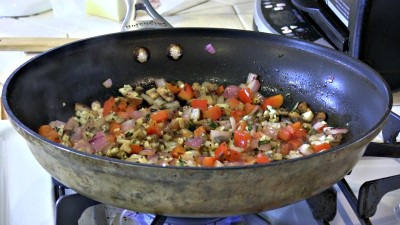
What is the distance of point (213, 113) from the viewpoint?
0.94 metres

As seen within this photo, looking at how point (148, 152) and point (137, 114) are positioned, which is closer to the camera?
point (148, 152)

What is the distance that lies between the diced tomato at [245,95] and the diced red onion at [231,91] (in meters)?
0.01

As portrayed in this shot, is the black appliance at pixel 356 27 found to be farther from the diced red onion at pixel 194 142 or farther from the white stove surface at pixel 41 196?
the diced red onion at pixel 194 142

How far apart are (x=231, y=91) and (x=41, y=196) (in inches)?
14.7

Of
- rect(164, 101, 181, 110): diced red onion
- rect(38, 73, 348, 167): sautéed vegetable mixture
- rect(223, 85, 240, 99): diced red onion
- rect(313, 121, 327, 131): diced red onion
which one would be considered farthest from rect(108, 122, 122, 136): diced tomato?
rect(313, 121, 327, 131): diced red onion

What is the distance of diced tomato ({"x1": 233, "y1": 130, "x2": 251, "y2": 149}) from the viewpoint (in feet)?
2.75

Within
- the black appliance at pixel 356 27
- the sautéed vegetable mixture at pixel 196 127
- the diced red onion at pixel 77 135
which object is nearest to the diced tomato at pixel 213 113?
the sautéed vegetable mixture at pixel 196 127

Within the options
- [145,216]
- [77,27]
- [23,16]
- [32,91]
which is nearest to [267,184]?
[145,216]

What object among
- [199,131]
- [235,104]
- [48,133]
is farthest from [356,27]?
[48,133]

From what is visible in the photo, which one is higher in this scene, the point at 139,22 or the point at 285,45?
the point at 285,45

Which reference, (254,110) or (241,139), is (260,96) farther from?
(241,139)

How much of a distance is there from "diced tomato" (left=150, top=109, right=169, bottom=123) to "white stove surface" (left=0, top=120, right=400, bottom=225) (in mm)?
192

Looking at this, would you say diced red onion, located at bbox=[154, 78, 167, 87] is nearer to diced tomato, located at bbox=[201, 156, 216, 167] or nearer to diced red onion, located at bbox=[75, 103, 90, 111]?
diced red onion, located at bbox=[75, 103, 90, 111]

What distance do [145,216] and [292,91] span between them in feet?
1.17
